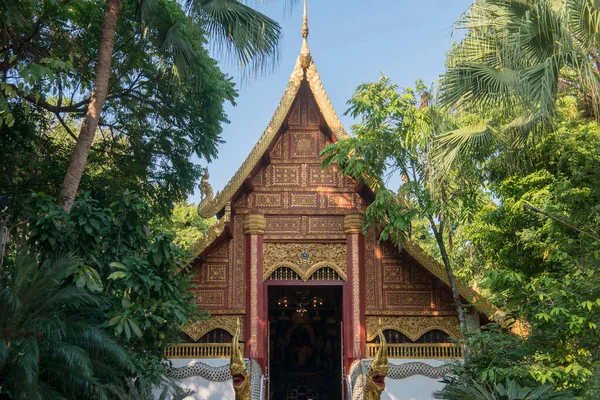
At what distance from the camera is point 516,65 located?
9664mm

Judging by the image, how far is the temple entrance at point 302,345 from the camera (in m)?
17.2

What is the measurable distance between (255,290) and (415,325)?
8.87 feet

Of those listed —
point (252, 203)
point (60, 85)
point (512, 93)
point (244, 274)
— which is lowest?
point (244, 274)

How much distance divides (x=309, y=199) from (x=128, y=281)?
4462 mm

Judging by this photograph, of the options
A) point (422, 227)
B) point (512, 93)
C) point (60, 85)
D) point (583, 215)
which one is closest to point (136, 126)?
point (60, 85)

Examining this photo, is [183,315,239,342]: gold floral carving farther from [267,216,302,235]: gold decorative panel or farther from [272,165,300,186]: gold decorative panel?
[272,165,300,186]: gold decorative panel

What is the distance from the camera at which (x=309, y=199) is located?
510 inches

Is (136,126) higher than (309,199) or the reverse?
higher

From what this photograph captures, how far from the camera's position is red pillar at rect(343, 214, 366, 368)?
12305mm

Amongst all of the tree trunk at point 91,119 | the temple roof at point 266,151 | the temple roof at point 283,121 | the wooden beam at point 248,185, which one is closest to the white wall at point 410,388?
the temple roof at point 266,151

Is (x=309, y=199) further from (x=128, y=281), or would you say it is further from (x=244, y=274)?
(x=128, y=281)

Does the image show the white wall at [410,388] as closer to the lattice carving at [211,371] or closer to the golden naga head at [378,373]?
the golden naga head at [378,373]

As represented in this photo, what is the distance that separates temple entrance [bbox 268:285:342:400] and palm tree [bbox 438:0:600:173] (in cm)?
688

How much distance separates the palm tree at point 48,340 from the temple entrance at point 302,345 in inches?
332
